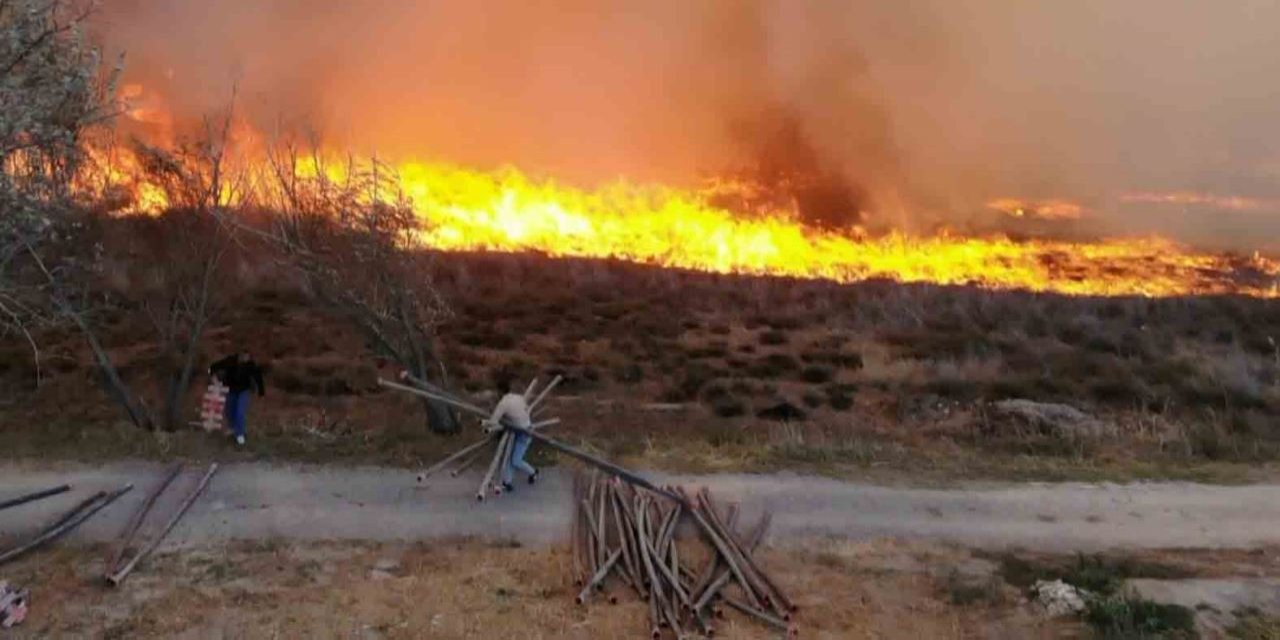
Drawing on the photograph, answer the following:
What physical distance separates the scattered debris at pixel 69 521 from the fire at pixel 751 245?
1975cm

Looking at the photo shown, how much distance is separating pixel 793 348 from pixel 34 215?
19251 millimetres

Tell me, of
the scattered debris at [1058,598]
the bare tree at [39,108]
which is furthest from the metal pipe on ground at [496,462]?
the scattered debris at [1058,598]

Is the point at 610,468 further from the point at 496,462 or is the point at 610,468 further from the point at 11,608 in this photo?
the point at 11,608

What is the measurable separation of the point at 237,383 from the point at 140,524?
11.4ft

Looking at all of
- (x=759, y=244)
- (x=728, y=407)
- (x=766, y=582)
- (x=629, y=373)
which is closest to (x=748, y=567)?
(x=766, y=582)

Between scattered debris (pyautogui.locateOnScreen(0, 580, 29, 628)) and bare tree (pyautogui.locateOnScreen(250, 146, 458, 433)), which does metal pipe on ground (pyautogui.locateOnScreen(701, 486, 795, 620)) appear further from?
scattered debris (pyautogui.locateOnScreen(0, 580, 29, 628))

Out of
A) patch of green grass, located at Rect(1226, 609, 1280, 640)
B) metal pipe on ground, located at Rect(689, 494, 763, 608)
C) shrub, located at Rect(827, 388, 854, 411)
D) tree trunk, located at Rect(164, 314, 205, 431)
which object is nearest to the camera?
patch of green grass, located at Rect(1226, 609, 1280, 640)

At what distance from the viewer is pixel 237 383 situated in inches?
536

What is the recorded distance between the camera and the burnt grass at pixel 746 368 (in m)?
14.7

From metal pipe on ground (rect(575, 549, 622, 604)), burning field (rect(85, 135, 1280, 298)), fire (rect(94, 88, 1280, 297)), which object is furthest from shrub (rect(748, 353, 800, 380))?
metal pipe on ground (rect(575, 549, 622, 604))

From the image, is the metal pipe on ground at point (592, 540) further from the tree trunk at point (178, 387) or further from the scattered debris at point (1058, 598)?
the tree trunk at point (178, 387)

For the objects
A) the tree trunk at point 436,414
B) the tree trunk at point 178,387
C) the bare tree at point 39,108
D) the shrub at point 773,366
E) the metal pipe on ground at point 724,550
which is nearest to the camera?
the bare tree at point 39,108

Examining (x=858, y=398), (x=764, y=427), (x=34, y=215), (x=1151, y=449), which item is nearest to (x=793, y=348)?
(x=858, y=398)

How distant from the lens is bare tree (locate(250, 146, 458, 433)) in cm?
1452
